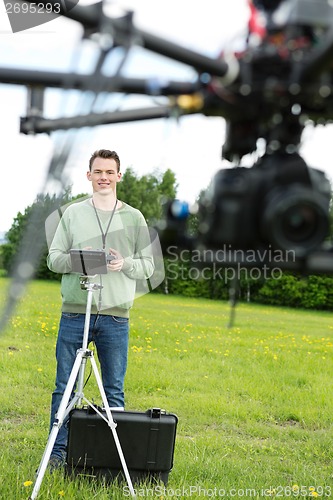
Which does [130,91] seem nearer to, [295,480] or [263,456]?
[295,480]

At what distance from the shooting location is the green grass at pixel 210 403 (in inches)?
159

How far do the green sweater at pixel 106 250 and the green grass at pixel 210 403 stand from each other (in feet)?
2.35

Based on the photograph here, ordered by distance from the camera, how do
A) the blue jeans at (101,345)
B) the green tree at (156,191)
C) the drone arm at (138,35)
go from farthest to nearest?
1. the blue jeans at (101,345)
2. the green tree at (156,191)
3. the drone arm at (138,35)

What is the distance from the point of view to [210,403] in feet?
20.0

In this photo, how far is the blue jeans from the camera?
3951 millimetres

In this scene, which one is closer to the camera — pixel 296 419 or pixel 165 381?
pixel 296 419

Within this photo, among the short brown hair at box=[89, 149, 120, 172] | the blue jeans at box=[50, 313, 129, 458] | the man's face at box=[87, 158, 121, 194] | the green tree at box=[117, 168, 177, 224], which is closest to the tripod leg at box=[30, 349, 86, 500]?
the blue jeans at box=[50, 313, 129, 458]

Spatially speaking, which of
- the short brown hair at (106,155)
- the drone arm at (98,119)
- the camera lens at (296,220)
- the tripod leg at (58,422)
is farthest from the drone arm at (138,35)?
the tripod leg at (58,422)

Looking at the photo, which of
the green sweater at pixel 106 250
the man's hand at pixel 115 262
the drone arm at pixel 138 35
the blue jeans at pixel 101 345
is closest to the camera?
the drone arm at pixel 138 35

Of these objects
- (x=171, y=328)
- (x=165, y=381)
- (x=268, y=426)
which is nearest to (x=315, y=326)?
(x=171, y=328)

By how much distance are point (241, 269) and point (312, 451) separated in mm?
4073

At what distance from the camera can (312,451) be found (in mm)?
4977

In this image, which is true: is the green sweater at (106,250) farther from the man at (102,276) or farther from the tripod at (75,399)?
the tripod at (75,399)

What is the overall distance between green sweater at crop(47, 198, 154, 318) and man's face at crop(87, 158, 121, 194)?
0.11 m
